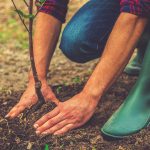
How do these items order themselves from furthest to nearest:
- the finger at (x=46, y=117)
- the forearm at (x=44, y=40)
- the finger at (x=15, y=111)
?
the forearm at (x=44, y=40) < the finger at (x=15, y=111) < the finger at (x=46, y=117)

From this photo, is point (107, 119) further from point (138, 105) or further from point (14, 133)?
point (14, 133)

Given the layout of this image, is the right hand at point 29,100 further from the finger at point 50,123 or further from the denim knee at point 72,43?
the denim knee at point 72,43

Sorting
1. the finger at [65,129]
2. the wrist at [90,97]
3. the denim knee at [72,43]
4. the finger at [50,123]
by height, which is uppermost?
the denim knee at [72,43]

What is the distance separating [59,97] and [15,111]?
0.36m

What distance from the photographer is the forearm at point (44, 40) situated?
2568 mm

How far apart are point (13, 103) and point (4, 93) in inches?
11.4

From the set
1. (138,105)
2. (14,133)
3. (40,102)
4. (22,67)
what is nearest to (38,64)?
(40,102)

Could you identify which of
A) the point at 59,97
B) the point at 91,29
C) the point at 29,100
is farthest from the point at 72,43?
the point at 29,100

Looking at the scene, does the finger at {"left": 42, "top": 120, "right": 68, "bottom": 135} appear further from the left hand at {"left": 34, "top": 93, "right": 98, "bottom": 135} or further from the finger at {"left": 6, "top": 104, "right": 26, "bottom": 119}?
the finger at {"left": 6, "top": 104, "right": 26, "bottom": 119}

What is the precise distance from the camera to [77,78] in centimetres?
324

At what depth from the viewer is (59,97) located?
2.73 meters

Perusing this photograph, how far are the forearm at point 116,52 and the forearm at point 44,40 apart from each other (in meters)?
0.38

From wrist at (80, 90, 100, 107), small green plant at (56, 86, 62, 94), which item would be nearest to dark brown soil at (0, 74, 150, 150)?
wrist at (80, 90, 100, 107)

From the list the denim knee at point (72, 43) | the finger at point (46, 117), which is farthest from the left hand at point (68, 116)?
the denim knee at point (72, 43)
